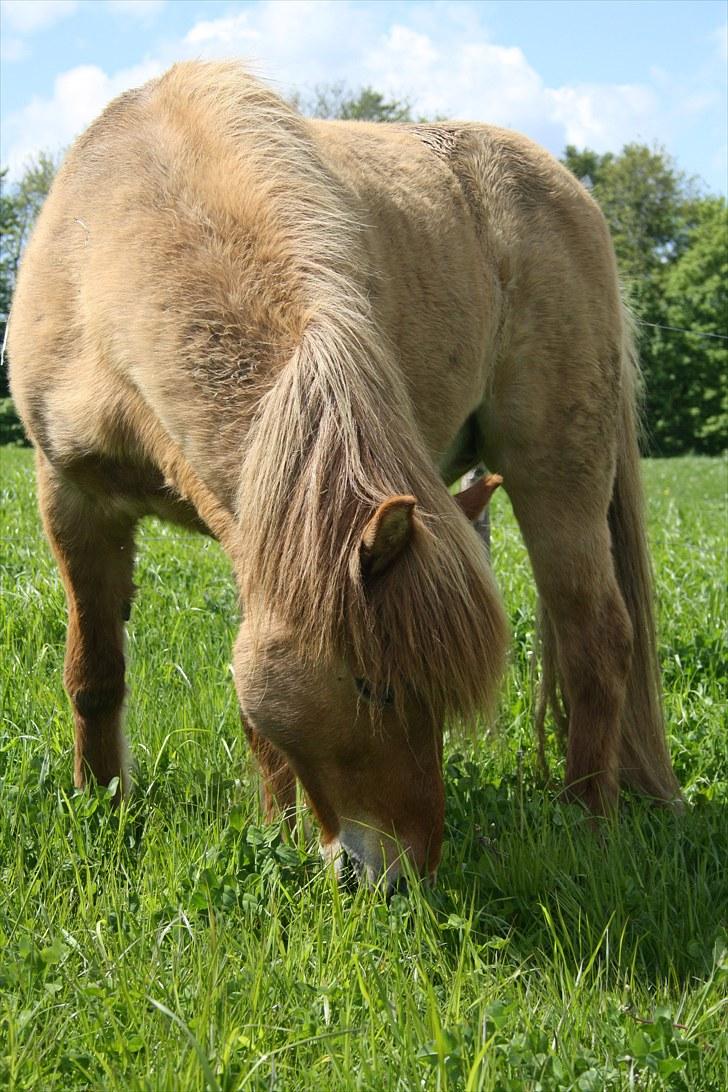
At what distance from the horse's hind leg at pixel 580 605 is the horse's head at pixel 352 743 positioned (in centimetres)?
160

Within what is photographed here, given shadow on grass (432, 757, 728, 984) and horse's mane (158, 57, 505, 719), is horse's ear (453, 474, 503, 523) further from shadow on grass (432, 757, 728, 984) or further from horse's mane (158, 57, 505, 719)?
shadow on grass (432, 757, 728, 984)

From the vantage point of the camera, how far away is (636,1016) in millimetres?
2420

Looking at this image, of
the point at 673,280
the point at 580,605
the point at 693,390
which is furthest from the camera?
the point at 673,280

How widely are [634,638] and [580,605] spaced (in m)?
0.43

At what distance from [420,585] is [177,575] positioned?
4072mm

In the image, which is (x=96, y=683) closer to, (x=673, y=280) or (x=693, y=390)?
(x=693, y=390)

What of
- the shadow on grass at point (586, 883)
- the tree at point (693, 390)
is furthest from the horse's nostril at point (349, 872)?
the tree at point (693, 390)

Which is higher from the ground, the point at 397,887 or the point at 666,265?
the point at 666,265

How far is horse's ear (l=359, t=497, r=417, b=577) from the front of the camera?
2291 millimetres

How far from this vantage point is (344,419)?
2.46 m

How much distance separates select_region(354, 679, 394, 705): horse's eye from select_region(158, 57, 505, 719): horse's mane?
0.03 meters

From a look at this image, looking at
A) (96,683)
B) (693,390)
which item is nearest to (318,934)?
(96,683)

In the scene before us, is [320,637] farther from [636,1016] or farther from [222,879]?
[636,1016]

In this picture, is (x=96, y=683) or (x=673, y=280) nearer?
(x=96, y=683)
